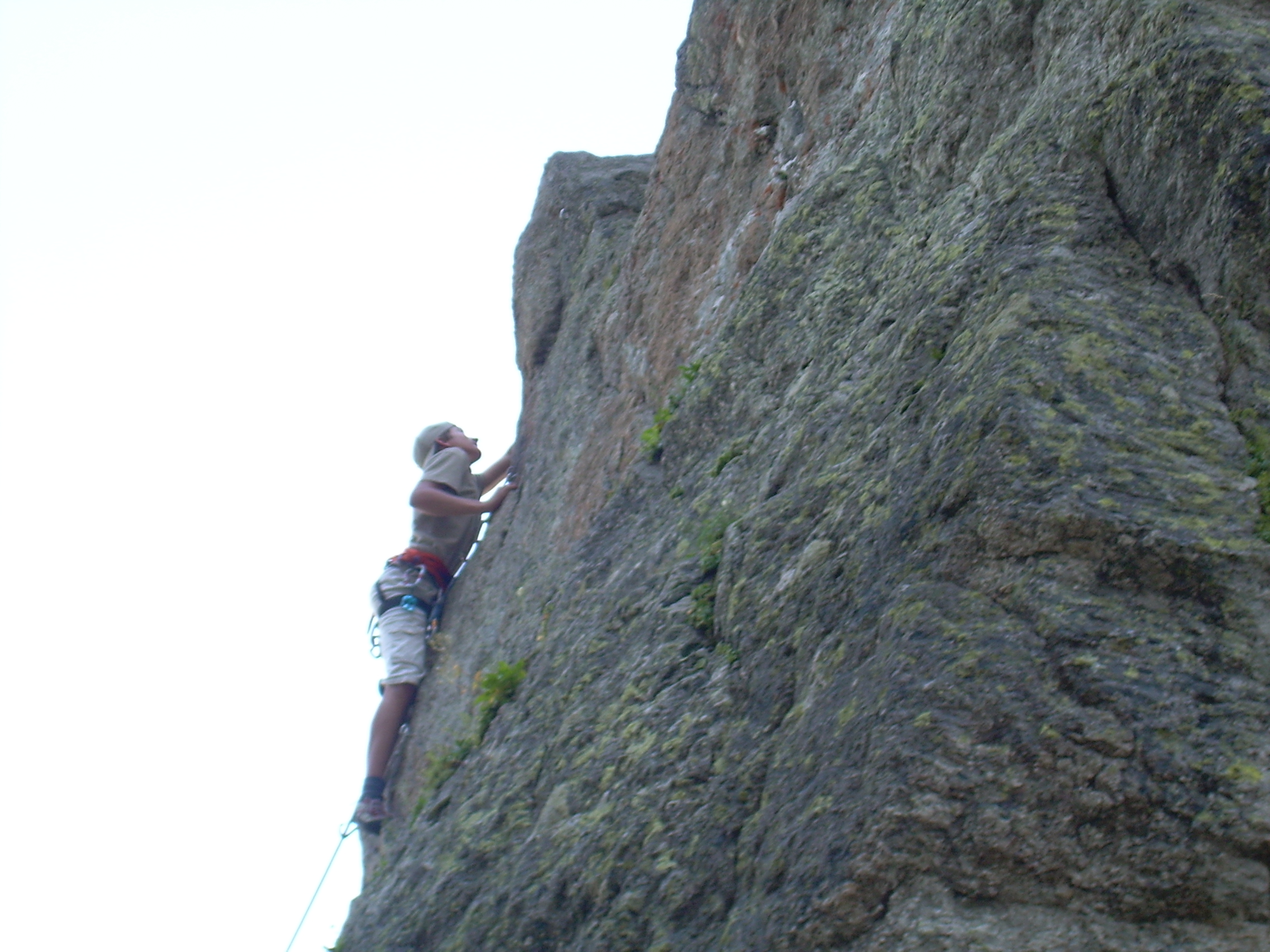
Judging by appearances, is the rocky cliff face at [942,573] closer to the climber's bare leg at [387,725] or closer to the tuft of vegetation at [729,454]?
the tuft of vegetation at [729,454]

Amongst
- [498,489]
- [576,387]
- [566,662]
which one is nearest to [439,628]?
[498,489]

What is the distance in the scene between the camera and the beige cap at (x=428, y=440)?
36.3 ft

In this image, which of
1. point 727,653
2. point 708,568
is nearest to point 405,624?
point 708,568

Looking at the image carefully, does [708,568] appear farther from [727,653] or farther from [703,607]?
[727,653]

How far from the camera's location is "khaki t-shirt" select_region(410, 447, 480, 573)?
10500 millimetres

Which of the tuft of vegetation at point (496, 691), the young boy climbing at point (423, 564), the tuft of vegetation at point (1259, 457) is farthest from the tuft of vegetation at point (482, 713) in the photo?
the tuft of vegetation at point (1259, 457)

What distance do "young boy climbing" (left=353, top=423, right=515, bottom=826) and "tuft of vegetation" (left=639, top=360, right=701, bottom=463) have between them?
124 inches

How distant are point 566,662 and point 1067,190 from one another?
3439mm

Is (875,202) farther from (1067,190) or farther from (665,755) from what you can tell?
(665,755)

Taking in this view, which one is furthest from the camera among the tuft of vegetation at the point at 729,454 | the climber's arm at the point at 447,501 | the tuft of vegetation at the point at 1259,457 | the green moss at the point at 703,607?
the climber's arm at the point at 447,501

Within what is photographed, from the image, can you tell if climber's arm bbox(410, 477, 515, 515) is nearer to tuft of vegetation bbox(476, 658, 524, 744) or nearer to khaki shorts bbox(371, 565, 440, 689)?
khaki shorts bbox(371, 565, 440, 689)

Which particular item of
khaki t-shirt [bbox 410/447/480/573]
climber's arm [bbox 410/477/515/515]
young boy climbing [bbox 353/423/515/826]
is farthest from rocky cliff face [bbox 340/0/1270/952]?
khaki t-shirt [bbox 410/447/480/573]

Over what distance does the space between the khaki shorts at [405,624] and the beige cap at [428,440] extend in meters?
1.23

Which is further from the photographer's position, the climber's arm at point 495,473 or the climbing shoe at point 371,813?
the climber's arm at point 495,473
